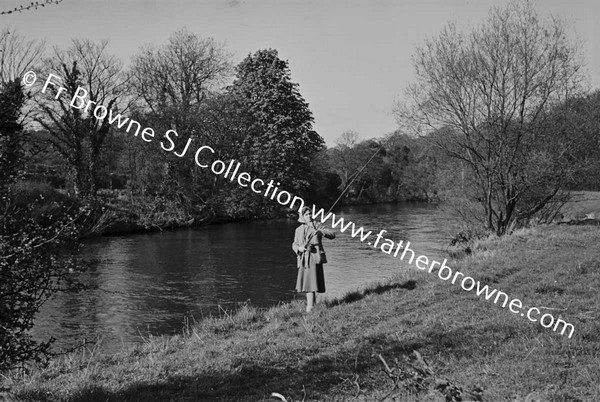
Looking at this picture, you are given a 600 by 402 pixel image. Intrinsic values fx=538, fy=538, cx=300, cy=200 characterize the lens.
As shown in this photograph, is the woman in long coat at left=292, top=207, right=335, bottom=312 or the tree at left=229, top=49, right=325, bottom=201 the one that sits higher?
the tree at left=229, top=49, right=325, bottom=201

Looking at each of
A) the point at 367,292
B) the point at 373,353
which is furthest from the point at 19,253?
the point at 367,292

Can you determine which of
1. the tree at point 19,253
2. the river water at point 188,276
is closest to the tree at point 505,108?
the river water at point 188,276

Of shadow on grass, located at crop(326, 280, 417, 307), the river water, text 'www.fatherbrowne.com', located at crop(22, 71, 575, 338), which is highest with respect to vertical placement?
text 'www.fatherbrowne.com', located at crop(22, 71, 575, 338)

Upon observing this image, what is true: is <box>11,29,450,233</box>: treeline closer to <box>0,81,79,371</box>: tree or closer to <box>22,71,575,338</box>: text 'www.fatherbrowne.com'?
<box>22,71,575,338</box>: text 'www.fatherbrowne.com'

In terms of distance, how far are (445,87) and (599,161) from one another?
6134mm

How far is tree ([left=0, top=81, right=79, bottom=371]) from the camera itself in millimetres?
4973

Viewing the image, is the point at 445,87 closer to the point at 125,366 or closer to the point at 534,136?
the point at 534,136

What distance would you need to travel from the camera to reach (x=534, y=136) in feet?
64.6

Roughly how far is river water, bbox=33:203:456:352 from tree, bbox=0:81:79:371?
11.0ft

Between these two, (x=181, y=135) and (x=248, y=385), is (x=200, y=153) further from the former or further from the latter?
(x=248, y=385)

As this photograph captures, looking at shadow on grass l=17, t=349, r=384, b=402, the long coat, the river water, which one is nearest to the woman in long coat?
the long coat

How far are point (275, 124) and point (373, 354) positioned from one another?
4203cm

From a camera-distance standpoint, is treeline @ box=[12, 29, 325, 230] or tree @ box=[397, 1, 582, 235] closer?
tree @ box=[397, 1, 582, 235]

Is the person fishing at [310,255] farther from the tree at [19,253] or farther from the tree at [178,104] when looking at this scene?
the tree at [178,104]
